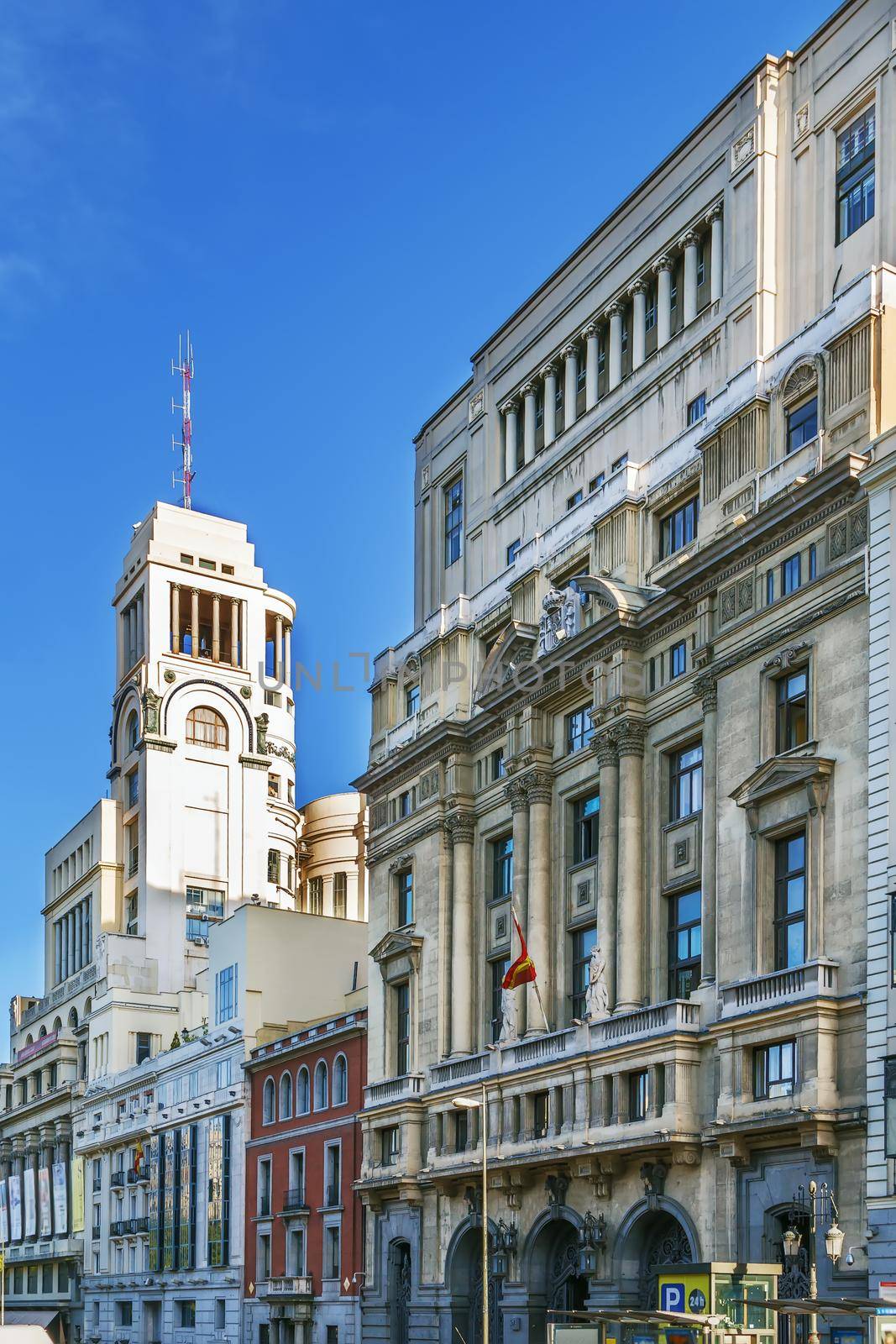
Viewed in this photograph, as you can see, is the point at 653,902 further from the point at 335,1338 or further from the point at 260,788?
the point at 260,788

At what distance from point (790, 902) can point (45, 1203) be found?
8616 centimetres

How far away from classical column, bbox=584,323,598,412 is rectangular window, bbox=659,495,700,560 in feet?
34.8

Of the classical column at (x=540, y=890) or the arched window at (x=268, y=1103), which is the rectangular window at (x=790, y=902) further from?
the arched window at (x=268, y=1103)

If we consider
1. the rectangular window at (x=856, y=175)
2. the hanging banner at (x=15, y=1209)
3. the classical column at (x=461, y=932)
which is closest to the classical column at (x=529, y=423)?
the classical column at (x=461, y=932)

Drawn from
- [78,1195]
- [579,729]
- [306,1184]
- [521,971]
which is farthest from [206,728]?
[521,971]

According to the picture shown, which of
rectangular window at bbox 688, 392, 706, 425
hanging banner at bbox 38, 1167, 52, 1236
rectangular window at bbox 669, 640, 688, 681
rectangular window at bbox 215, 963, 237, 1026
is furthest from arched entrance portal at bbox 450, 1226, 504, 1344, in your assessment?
hanging banner at bbox 38, 1167, 52, 1236

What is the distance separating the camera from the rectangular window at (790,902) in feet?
175

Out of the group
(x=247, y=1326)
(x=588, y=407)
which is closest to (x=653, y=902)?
(x=588, y=407)

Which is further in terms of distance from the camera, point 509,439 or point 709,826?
point 509,439

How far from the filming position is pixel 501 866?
73312mm

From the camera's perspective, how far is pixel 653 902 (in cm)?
6159

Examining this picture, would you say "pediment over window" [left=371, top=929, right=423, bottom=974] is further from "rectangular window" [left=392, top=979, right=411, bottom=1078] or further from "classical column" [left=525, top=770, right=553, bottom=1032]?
"classical column" [left=525, top=770, right=553, bottom=1032]

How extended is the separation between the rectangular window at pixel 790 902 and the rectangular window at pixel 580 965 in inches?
459

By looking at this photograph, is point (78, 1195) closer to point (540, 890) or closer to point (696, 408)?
point (540, 890)
